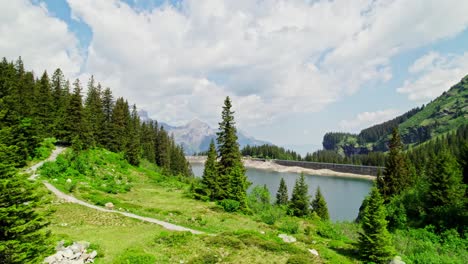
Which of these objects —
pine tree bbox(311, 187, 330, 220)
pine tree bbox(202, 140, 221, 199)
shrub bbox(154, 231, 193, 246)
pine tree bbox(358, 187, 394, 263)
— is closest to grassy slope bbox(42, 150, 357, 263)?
shrub bbox(154, 231, 193, 246)

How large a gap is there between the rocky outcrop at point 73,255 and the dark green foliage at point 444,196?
36.9 meters

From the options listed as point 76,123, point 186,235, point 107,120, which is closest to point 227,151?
point 186,235

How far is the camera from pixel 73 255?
53.7ft

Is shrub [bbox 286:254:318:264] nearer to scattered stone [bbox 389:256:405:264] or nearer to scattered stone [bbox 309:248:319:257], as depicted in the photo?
scattered stone [bbox 309:248:319:257]

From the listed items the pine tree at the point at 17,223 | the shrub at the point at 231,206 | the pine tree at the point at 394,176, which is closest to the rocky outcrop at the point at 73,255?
the pine tree at the point at 17,223

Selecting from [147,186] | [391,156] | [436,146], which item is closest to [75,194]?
[147,186]

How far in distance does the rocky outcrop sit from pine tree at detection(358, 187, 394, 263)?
18.1m

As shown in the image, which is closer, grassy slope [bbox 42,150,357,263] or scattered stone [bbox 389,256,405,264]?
grassy slope [bbox 42,150,357,263]

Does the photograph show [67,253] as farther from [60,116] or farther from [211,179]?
[60,116]

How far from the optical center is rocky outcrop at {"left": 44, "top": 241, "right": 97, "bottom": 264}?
51.1ft

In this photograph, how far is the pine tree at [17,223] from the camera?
36.3 feet

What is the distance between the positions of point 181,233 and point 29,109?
42.1m

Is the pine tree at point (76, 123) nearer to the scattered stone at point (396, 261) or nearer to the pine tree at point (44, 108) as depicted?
the pine tree at point (44, 108)

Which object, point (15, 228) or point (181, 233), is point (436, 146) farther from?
point (15, 228)
